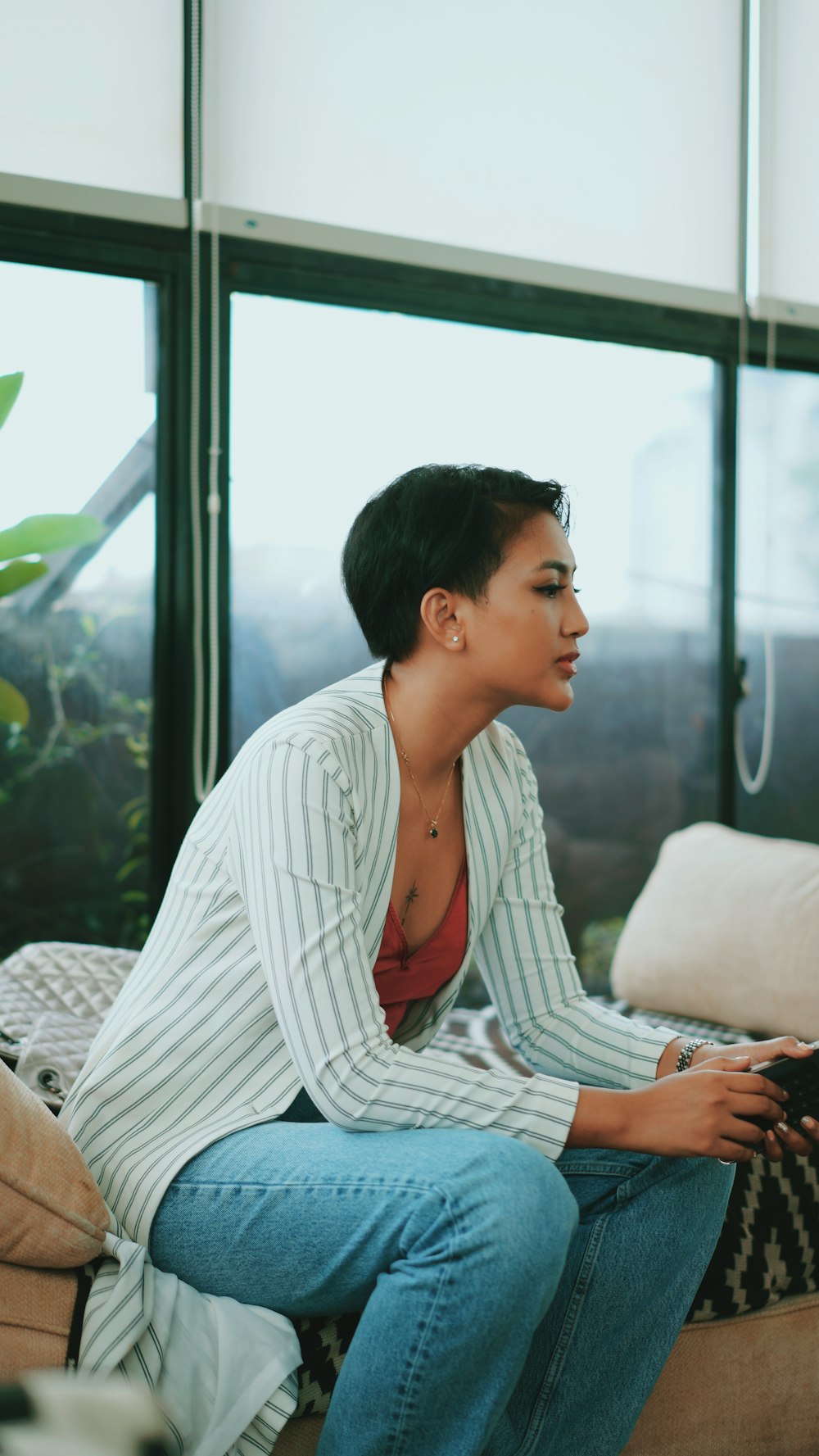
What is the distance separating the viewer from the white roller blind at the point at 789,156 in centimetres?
290

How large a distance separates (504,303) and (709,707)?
112cm

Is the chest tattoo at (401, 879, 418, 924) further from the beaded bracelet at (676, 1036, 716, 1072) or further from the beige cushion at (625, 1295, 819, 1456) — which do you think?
the beige cushion at (625, 1295, 819, 1456)

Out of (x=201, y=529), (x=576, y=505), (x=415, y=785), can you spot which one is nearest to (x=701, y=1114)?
(x=415, y=785)

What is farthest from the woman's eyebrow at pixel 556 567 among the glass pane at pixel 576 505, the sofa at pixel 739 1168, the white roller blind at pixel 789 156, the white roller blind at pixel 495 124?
the white roller blind at pixel 789 156

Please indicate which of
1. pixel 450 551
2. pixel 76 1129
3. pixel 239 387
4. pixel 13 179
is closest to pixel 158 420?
pixel 239 387

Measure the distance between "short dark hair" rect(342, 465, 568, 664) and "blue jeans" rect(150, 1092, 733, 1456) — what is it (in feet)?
1.87

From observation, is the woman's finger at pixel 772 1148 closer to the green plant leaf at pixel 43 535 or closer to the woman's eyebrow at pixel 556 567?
the woman's eyebrow at pixel 556 567

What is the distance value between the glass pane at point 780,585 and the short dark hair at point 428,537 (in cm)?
181

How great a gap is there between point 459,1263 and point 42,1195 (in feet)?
1.22

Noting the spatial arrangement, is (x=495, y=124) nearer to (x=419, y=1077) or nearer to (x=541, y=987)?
(x=541, y=987)

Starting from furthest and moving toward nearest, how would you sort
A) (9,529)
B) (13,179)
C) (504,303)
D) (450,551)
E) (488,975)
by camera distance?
(504,303) < (13,179) < (9,529) < (488,975) < (450,551)

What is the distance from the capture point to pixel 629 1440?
4.57 ft

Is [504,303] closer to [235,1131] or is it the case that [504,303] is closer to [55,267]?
[55,267]

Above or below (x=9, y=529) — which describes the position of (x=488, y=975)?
below
